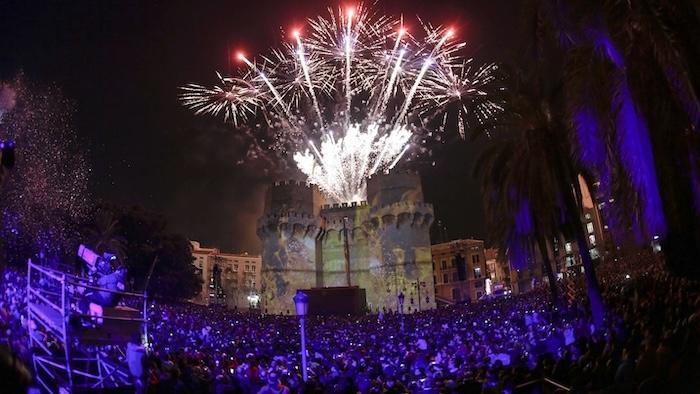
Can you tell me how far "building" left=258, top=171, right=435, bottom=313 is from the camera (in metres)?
57.5

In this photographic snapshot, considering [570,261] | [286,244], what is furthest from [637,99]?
[570,261]

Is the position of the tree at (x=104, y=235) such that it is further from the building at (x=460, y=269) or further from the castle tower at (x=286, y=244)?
the building at (x=460, y=269)

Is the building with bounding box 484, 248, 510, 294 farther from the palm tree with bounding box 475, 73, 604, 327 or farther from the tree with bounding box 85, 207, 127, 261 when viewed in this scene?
the palm tree with bounding box 475, 73, 604, 327

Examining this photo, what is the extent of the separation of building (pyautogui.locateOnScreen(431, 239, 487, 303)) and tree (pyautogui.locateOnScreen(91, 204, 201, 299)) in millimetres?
51168

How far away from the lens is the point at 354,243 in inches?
2485

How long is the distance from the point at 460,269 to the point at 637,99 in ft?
291

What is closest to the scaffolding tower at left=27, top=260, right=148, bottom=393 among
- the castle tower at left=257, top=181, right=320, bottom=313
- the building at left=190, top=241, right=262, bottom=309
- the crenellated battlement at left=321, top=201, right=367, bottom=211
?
the castle tower at left=257, top=181, right=320, bottom=313

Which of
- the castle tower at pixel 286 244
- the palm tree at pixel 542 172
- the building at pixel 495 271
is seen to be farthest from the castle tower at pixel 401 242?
the palm tree at pixel 542 172

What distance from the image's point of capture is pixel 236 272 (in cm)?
11662

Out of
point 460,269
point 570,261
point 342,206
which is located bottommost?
point 570,261

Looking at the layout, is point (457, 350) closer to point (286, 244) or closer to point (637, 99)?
point (637, 99)

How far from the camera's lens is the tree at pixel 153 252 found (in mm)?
50500

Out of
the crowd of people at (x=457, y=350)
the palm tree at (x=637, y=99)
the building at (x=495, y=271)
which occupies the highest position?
the building at (x=495, y=271)

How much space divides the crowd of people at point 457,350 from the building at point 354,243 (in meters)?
24.2
